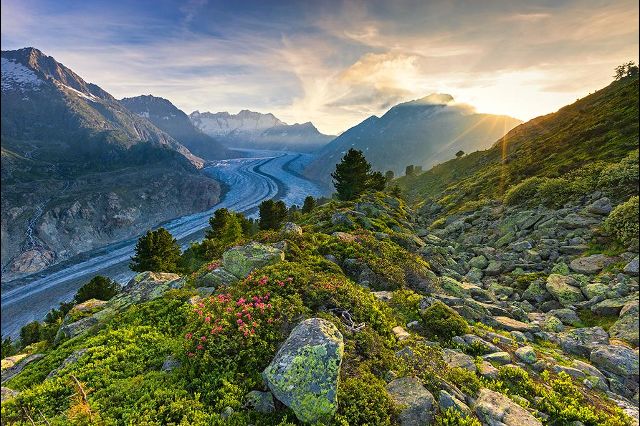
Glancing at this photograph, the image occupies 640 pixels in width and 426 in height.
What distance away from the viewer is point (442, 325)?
50.0 ft

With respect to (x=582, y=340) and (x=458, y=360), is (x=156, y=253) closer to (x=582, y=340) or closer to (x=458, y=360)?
(x=458, y=360)

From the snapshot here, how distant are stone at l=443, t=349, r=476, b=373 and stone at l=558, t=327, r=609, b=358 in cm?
737

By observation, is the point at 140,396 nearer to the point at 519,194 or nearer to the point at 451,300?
the point at 451,300

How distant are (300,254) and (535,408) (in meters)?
13.8

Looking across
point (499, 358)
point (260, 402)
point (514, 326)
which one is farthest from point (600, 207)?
point (260, 402)

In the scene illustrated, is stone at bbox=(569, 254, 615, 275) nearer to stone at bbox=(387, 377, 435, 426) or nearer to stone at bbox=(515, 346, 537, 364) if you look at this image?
stone at bbox=(515, 346, 537, 364)

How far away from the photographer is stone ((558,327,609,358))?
1625cm

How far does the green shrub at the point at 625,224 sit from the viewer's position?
24.1 meters

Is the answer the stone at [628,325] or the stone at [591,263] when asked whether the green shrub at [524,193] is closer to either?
the stone at [591,263]

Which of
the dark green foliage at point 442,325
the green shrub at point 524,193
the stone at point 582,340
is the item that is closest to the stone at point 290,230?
the dark green foliage at point 442,325

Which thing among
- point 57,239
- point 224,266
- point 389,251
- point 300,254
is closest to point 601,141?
point 389,251

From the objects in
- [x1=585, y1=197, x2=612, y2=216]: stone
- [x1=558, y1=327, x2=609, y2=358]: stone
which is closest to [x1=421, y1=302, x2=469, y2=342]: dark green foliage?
[x1=558, y1=327, x2=609, y2=358]: stone

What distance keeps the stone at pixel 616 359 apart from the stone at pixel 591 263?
9398mm

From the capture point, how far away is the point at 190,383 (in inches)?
431
